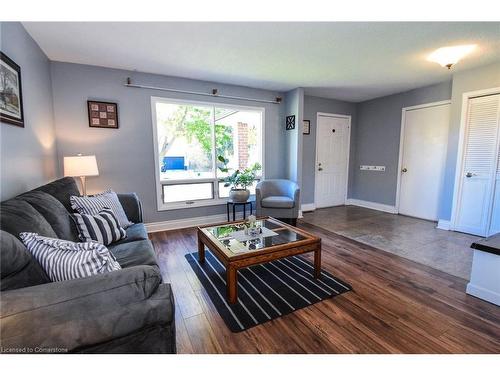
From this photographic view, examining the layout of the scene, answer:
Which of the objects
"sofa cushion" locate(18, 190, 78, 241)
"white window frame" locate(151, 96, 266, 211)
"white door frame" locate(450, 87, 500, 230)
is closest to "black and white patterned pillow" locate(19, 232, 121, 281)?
"sofa cushion" locate(18, 190, 78, 241)

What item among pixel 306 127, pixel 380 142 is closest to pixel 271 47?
pixel 306 127

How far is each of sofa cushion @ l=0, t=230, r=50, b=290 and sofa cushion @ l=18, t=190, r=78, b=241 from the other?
0.59 meters

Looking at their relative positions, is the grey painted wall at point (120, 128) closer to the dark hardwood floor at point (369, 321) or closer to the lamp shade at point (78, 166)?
the lamp shade at point (78, 166)

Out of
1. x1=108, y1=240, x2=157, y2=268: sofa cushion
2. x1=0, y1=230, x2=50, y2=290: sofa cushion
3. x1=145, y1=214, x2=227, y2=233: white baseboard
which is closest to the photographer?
x1=0, y1=230, x2=50, y2=290: sofa cushion

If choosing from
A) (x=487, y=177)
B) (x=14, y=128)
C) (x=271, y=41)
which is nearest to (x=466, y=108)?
(x=487, y=177)

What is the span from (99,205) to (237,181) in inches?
84.3

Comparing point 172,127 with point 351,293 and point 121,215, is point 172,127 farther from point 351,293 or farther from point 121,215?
Answer: point 351,293

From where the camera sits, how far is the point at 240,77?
361 centimetres

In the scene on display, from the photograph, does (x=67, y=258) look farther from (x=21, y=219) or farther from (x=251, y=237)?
(x=251, y=237)

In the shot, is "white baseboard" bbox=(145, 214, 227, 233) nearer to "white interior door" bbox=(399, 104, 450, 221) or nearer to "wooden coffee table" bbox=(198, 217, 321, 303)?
"wooden coffee table" bbox=(198, 217, 321, 303)

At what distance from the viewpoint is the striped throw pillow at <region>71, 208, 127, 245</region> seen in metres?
1.86

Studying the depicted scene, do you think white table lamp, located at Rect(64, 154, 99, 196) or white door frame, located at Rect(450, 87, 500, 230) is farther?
white door frame, located at Rect(450, 87, 500, 230)

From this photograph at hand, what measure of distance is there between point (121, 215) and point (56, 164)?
1.46 meters

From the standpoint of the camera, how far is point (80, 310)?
870 millimetres
